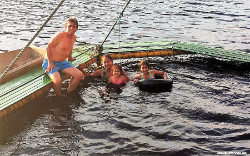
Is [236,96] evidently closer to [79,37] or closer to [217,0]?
[79,37]

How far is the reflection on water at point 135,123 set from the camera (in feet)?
19.7

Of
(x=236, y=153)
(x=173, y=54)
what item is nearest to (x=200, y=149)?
(x=236, y=153)

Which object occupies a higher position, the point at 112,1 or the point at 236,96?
the point at 112,1

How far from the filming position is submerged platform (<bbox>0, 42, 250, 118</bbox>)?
7.12 m

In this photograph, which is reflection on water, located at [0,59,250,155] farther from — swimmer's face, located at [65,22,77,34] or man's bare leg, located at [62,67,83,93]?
Answer: swimmer's face, located at [65,22,77,34]

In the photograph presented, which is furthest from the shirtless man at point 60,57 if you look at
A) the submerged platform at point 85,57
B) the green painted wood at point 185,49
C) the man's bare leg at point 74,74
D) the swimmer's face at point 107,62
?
the green painted wood at point 185,49

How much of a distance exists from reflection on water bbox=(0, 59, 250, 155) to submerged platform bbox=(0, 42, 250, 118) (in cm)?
39

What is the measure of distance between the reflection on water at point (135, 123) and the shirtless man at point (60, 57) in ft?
1.76

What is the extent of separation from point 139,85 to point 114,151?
3.29 m

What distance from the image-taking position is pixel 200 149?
5945 mm

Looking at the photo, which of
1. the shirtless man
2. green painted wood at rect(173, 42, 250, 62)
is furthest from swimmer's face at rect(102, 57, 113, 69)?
green painted wood at rect(173, 42, 250, 62)

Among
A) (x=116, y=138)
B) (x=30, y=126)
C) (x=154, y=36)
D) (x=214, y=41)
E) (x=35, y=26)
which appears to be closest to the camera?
(x=116, y=138)

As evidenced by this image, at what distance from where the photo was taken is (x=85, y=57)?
35.3 feet

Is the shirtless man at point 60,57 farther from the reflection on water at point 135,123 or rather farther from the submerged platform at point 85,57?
the reflection on water at point 135,123
